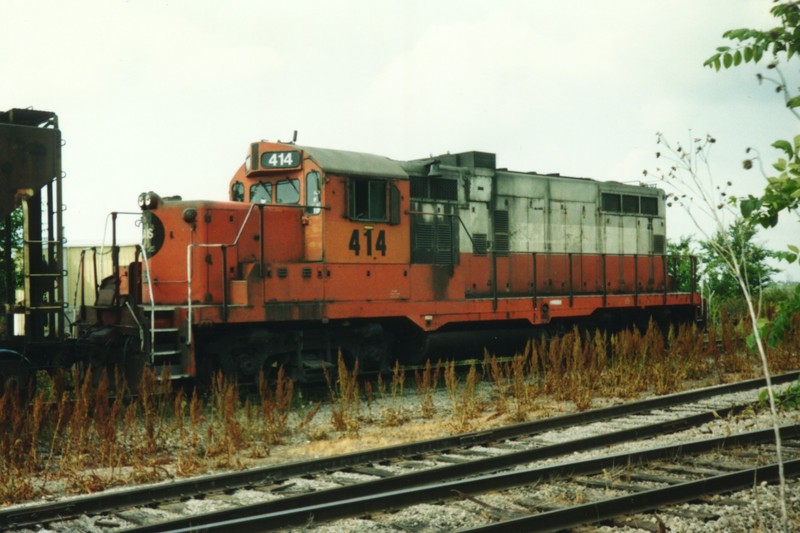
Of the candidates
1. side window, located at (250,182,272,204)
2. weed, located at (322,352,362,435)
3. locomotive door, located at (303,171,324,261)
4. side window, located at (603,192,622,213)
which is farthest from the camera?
side window, located at (603,192,622,213)

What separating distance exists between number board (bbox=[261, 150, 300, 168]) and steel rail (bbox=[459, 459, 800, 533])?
7.31 m

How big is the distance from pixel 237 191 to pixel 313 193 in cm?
155

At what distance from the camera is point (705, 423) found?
8.74m

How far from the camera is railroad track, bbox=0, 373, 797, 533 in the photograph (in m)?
5.24

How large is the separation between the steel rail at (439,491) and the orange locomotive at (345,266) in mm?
5019

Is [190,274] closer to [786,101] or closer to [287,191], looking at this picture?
[287,191]

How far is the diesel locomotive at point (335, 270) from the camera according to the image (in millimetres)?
10344

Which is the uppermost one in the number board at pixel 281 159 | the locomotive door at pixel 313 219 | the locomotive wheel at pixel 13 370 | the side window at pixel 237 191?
the number board at pixel 281 159

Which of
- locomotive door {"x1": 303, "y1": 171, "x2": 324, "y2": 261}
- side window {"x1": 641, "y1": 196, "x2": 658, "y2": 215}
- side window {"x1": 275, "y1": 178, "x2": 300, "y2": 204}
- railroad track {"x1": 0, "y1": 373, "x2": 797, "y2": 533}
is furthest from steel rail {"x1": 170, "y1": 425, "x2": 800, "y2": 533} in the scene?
side window {"x1": 641, "y1": 196, "x2": 658, "y2": 215}

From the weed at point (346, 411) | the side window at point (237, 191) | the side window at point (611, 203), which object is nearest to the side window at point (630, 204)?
the side window at point (611, 203)

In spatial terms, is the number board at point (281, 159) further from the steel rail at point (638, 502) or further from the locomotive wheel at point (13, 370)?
the steel rail at point (638, 502)

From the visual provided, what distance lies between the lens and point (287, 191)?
1145 centimetres

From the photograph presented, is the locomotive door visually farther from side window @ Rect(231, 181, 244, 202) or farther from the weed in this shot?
the weed

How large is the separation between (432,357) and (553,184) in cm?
451
